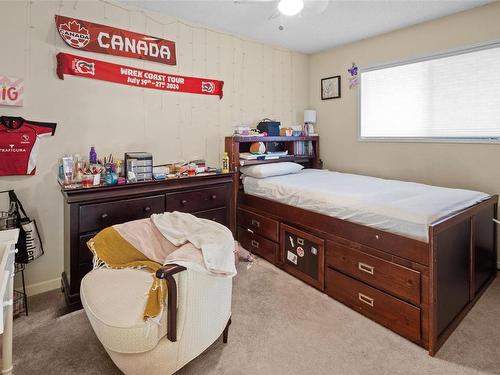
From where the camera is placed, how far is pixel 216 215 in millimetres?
2844

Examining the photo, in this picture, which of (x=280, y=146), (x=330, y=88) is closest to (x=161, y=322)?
(x=280, y=146)

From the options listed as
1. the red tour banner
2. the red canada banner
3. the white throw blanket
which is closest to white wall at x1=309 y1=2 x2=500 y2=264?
the red tour banner

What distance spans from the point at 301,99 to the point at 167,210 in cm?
258

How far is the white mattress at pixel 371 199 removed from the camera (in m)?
1.87

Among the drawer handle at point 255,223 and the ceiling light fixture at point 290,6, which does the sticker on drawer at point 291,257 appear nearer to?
the drawer handle at point 255,223

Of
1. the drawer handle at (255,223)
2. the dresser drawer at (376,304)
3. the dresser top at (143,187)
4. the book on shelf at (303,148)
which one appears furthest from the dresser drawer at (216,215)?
the book on shelf at (303,148)

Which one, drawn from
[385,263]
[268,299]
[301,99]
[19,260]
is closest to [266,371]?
[268,299]

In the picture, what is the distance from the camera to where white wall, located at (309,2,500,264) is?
2699 mm

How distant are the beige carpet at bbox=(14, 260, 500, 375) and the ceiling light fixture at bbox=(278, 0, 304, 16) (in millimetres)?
2187

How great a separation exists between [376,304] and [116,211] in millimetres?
1955

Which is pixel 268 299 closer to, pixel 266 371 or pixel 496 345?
pixel 266 371

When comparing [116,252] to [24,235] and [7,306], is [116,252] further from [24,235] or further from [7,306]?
[24,235]

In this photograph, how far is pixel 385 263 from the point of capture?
1964mm

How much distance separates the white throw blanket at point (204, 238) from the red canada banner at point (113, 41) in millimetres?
1599
